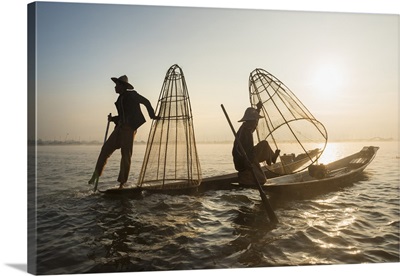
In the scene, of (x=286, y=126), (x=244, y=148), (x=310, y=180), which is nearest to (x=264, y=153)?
(x=244, y=148)

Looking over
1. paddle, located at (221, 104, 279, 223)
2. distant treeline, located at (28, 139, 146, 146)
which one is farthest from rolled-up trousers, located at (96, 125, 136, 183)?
paddle, located at (221, 104, 279, 223)

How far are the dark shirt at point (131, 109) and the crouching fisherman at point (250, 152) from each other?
3.54ft

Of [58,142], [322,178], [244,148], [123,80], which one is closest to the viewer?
[58,142]

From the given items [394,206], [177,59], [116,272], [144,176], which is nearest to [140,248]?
[116,272]

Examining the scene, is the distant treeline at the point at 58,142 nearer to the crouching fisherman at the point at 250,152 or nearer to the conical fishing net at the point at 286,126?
the crouching fisherman at the point at 250,152

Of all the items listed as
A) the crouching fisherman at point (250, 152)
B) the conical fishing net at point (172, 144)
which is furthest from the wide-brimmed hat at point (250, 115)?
the conical fishing net at point (172, 144)

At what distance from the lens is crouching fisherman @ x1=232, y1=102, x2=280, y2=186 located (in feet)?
17.6

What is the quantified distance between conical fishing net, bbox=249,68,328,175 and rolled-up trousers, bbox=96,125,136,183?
1.47 meters

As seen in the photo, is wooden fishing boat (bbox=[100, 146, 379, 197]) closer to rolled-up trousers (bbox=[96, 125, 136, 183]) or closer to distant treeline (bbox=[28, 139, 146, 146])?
rolled-up trousers (bbox=[96, 125, 136, 183])

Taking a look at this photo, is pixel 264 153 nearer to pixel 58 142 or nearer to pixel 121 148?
pixel 121 148

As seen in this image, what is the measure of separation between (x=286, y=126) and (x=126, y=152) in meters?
2.21

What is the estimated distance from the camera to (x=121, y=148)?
498 centimetres

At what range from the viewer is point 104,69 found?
483 centimetres

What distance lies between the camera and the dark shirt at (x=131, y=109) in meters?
4.91
